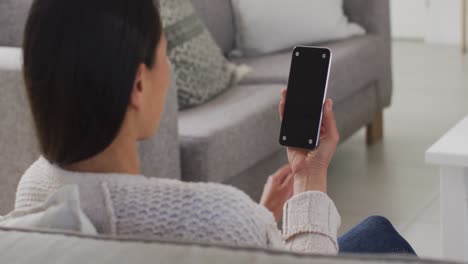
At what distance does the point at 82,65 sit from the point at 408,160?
9.87 ft

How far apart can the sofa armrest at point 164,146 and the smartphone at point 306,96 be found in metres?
0.77

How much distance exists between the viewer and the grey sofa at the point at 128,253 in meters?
0.87

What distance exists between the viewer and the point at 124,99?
113cm

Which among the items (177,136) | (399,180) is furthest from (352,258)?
(399,180)

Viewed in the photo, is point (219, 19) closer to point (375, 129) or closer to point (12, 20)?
point (375, 129)

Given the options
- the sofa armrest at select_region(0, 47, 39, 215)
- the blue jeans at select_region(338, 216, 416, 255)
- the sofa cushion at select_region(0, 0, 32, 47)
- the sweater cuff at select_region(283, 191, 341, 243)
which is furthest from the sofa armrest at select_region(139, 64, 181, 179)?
the sweater cuff at select_region(283, 191, 341, 243)

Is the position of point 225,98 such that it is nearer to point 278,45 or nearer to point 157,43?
point 278,45

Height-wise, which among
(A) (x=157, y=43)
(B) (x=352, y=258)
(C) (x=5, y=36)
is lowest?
(C) (x=5, y=36)

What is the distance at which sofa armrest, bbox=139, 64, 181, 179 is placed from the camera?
8.66ft

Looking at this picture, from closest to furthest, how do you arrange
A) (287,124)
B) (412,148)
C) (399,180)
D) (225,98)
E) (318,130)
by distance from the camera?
(318,130) → (287,124) → (225,98) → (399,180) → (412,148)

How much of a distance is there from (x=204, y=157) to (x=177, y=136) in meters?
0.12

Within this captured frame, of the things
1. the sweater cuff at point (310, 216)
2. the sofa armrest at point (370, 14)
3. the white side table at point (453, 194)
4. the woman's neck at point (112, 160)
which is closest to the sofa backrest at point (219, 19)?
the sofa armrest at point (370, 14)

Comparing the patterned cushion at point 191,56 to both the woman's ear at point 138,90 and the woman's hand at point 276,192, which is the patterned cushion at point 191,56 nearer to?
the woman's hand at point 276,192

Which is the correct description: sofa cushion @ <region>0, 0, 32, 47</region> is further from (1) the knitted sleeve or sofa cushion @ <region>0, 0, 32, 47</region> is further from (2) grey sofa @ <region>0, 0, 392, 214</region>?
(1) the knitted sleeve
